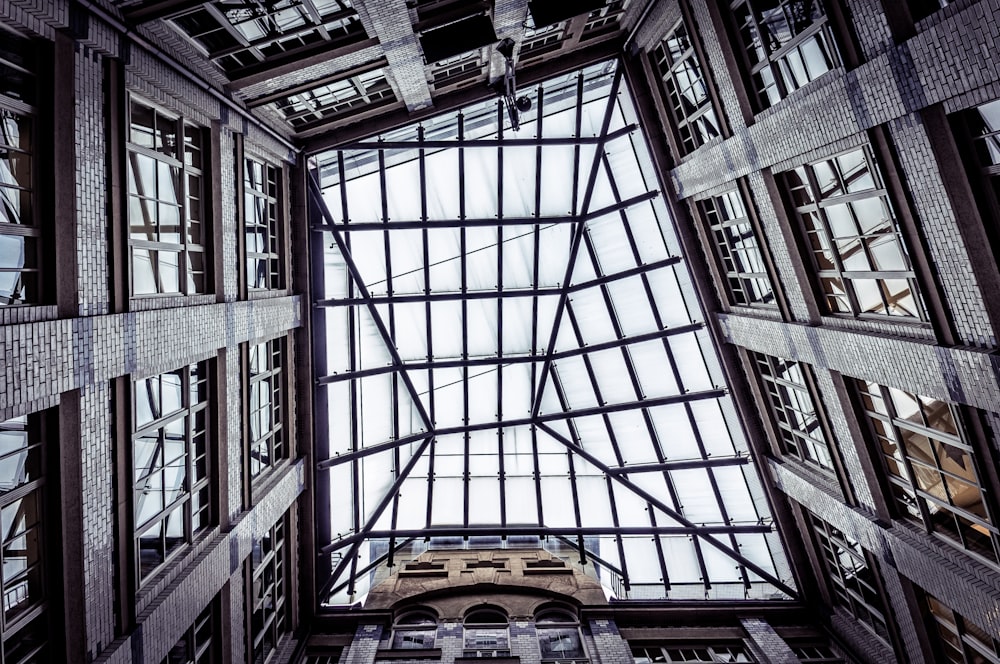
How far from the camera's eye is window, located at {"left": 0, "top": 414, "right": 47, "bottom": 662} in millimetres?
7816

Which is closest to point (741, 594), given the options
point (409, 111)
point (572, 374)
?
point (572, 374)

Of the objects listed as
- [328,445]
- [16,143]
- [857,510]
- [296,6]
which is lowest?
[857,510]

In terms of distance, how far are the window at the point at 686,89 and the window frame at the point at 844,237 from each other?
3618 millimetres

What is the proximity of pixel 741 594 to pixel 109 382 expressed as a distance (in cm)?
2098

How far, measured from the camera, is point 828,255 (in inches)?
508

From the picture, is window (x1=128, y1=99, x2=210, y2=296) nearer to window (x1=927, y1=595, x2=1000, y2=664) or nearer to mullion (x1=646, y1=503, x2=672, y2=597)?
mullion (x1=646, y1=503, x2=672, y2=597)

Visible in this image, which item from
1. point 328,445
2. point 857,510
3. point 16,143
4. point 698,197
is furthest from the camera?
point 328,445

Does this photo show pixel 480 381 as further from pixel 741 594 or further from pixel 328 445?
pixel 741 594

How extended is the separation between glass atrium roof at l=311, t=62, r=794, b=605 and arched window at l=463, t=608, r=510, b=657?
305cm

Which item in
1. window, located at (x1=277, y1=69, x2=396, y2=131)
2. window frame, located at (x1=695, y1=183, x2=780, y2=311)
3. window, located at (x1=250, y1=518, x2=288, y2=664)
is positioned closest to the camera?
window frame, located at (x1=695, y1=183, x2=780, y2=311)

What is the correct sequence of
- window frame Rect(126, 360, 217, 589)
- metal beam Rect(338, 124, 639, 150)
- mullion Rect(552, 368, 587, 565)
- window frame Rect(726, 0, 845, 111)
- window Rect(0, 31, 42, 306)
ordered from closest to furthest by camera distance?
window Rect(0, 31, 42, 306)
window frame Rect(126, 360, 217, 589)
window frame Rect(726, 0, 845, 111)
metal beam Rect(338, 124, 639, 150)
mullion Rect(552, 368, 587, 565)

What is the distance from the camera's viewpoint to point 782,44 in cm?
1202

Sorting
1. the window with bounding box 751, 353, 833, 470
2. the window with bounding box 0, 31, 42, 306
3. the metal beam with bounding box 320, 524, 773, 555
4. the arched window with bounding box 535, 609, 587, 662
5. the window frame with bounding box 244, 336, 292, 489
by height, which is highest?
the window with bounding box 0, 31, 42, 306

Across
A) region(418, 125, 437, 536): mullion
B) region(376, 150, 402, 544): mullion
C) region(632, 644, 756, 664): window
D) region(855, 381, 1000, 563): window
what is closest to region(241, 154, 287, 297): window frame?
region(376, 150, 402, 544): mullion
